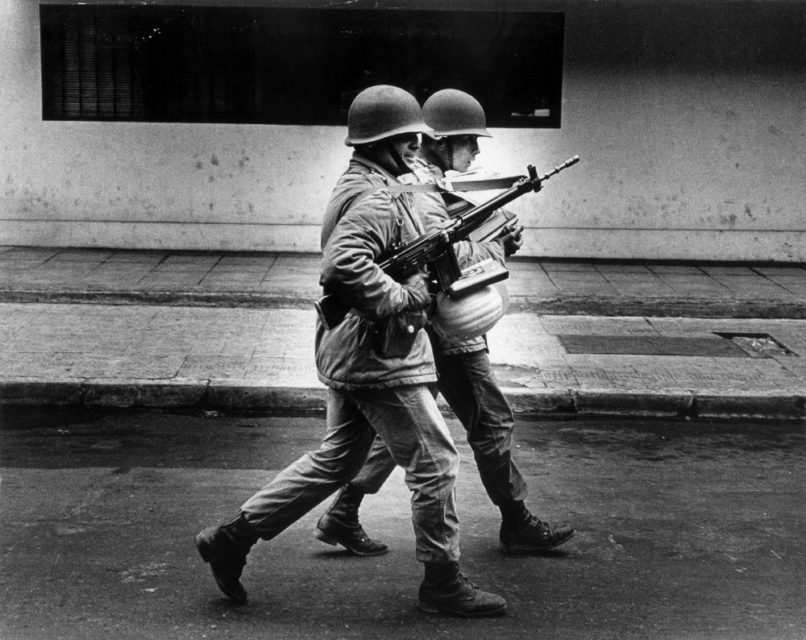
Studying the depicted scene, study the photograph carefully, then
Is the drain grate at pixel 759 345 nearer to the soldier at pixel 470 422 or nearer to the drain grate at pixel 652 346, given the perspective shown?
the drain grate at pixel 652 346

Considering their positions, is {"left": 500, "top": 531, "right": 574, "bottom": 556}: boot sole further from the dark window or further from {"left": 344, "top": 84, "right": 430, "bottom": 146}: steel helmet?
the dark window

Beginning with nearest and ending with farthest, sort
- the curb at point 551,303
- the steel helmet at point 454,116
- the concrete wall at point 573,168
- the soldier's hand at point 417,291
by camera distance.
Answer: the soldier's hand at point 417,291
the steel helmet at point 454,116
the curb at point 551,303
the concrete wall at point 573,168

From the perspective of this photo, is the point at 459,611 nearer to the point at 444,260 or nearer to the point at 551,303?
the point at 444,260

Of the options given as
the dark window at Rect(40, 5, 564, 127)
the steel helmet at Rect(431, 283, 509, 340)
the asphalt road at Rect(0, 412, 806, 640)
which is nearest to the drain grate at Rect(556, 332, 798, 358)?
the asphalt road at Rect(0, 412, 806, 640)

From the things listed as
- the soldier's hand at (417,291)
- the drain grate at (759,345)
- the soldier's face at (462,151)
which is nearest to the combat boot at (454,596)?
the soldier's hand at (417,291)

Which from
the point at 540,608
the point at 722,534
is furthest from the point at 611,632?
the point at 722,534

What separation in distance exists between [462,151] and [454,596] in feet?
6.31

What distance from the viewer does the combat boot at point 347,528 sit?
5.09 metres

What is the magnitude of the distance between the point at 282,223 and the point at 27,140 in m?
2.95

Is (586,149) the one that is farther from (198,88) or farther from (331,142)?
(198,88)

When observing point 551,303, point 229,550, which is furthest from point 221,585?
point 551,303

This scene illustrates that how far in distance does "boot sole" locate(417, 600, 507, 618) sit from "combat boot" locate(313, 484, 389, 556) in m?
0.66

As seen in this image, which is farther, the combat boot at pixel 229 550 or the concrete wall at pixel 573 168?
the concrete wall at pixel 573 168

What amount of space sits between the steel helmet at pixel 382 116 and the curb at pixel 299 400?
367 cm
